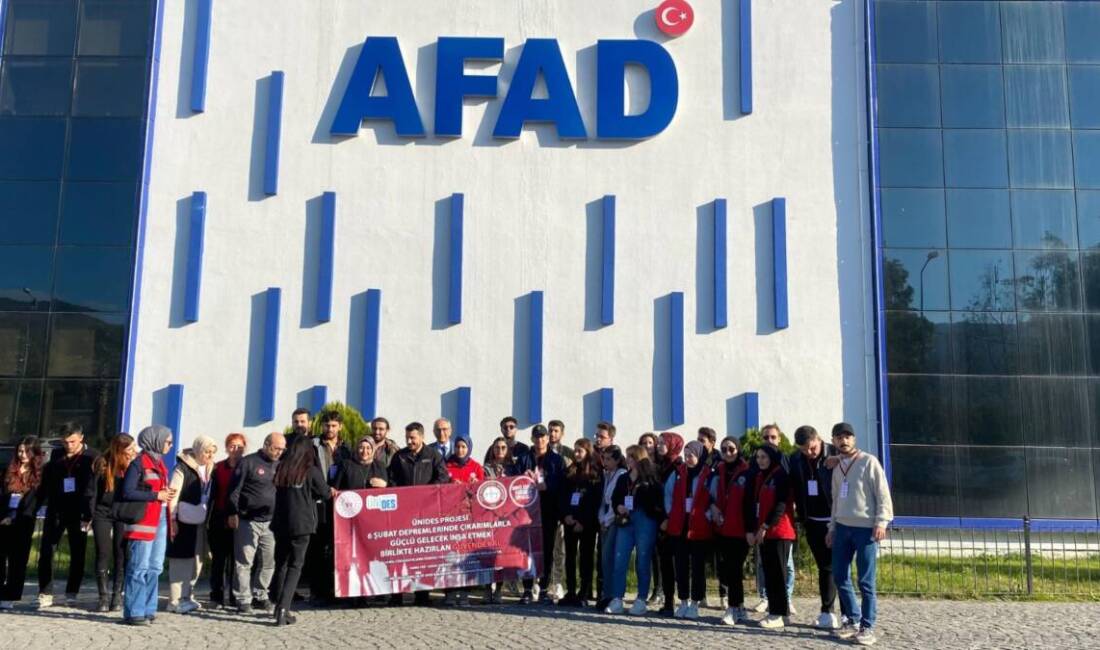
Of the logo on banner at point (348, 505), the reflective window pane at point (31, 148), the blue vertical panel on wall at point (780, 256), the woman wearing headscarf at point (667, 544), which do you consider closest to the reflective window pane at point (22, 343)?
the reflective window pane at point (31, 148)

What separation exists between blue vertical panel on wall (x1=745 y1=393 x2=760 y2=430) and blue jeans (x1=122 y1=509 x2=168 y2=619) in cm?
986

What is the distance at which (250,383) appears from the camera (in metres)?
15.4

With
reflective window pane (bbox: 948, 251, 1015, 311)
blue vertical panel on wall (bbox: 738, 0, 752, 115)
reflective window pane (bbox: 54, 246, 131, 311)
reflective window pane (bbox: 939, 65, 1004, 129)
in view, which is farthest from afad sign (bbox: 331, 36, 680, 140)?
reflective window pane (bbox: 948, 251, 1015, 311)

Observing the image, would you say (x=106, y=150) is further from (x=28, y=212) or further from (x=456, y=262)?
(x=456, y=262)

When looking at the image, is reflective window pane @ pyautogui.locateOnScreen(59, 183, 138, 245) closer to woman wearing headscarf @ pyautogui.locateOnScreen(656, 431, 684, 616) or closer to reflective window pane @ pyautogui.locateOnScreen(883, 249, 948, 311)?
woman wearing headscarf @ pyautogui.locateOnScreen(656, 431, 684, 616)

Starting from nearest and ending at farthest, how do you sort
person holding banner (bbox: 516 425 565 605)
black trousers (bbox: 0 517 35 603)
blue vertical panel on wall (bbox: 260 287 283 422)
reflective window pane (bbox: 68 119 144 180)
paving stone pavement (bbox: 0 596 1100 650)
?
paving stone pavement (bbox: 0 596 1100 650), black trousers (bbox: 0 517 35 603), person holding banner (bbox: 516 425 565 605), blue vertical panel on wall (bbox: 260 287 283 422), reflective window pane (bbox: 68 119 144 180)

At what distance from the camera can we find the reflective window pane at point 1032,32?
53.7ft

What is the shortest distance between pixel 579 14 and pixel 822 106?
4.62 metres

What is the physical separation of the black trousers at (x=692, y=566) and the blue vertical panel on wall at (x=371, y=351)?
25.0 feet

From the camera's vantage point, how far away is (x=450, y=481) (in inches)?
376

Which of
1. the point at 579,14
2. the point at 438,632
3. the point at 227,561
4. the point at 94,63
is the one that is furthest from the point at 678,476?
the point at 94,63

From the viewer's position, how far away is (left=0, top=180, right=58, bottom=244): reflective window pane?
15.9 m

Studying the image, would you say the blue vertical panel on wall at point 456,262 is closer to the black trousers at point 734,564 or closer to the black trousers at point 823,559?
the black trousers at point 734,564

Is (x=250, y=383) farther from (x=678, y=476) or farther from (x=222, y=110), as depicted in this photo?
(x=678, y=476)
